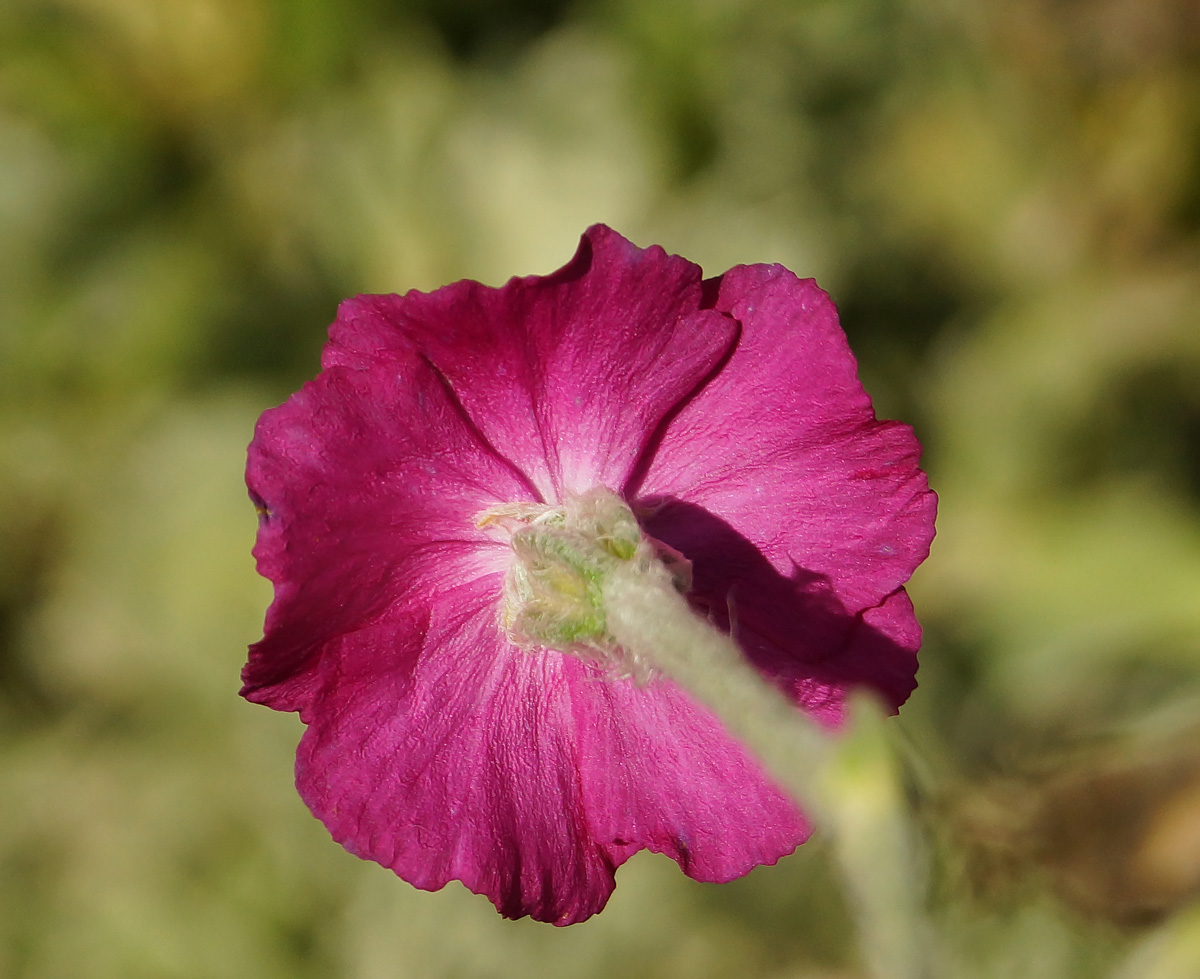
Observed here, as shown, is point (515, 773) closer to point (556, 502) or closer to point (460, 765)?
point (460, 765)

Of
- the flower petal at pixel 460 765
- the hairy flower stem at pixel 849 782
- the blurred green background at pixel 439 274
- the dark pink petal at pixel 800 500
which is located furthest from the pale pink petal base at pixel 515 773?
the blurred green background at pixel 439 274

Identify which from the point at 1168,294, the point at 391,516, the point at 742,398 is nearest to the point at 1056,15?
the point at 1168,294

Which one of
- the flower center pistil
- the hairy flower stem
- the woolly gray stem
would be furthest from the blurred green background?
the hairy flower stem

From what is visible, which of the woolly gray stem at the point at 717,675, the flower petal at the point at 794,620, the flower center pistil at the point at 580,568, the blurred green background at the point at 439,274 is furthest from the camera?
the blurred green background at the point at 439,274

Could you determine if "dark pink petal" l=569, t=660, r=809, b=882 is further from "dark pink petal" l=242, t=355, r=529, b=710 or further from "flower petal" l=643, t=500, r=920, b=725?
"dark pink petal" l=242, t=355, r=529, b=710

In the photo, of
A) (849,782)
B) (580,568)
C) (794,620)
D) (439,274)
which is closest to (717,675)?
(849,782)

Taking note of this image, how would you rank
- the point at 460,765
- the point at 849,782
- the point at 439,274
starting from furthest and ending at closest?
the point at 439,274 < the point at 460,765 < the point at 849,782

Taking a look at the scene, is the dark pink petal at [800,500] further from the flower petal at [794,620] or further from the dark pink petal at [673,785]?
the dark pink petal at [673,785]
